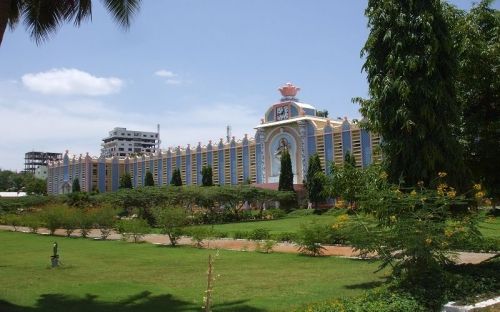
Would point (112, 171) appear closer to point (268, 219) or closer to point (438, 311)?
point (268, 219)

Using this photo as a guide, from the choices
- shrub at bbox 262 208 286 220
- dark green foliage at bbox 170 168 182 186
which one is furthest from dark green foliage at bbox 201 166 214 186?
shrub at bbox 262 208 286 220

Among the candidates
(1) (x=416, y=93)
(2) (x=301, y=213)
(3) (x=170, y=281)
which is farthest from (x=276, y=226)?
(1) (x=416, y=93)

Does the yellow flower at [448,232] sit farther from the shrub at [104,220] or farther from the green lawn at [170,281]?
the shrub at [104,220]

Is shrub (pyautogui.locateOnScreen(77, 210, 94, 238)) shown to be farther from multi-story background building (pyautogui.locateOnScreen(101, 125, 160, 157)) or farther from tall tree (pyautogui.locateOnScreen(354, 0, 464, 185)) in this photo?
multi-story background building (pyautogui.locateOnScreen(101, 125, 160, 157))

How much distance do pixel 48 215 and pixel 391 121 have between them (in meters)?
25.5

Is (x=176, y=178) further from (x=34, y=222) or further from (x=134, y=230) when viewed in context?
(x=134, y=230)

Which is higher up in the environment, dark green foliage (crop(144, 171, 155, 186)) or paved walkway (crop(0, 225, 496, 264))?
dark green foliage (crop(144, 171, 155, 186))

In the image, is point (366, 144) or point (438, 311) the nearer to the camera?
point (438, 311)

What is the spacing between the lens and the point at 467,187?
11.6m

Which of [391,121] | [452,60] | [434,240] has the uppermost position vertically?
[452,60]

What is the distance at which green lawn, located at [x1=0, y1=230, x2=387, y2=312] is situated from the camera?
10.1 metres

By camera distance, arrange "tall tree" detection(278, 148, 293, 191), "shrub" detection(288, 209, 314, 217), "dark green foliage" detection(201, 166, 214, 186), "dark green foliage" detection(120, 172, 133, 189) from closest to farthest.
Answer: "shrub" detection(288, 209, 314, 217) → "tall tree" detection(278, 148, 293, 191) → "dark green foliage" detection(201, 166, 214, 186) → "dark green foliage" detection(120, 172, 133, 189)

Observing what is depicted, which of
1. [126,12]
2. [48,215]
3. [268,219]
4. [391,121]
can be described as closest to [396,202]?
[391,121]

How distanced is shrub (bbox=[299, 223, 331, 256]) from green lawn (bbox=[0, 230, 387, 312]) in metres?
0.65
